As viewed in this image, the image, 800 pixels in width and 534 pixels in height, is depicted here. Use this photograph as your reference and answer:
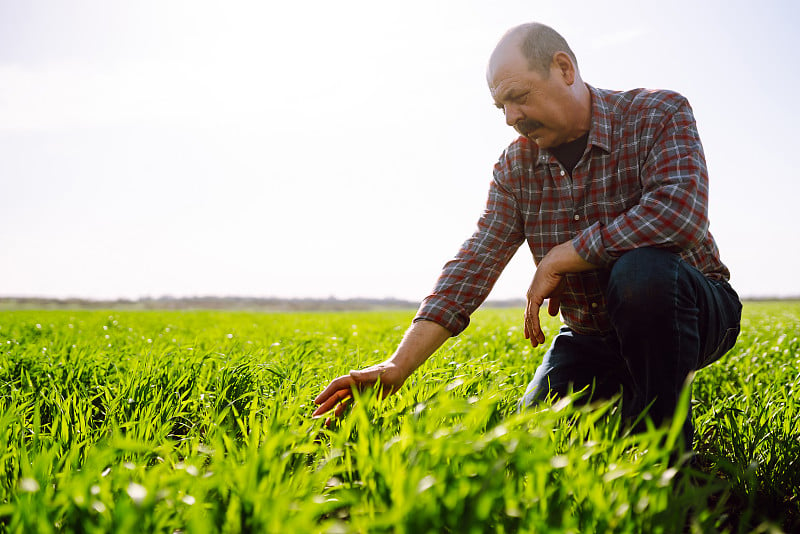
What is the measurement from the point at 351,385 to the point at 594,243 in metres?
1.10

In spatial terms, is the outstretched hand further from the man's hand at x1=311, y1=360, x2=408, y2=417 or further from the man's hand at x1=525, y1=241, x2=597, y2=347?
the man's hand at x1=525, y1=241, x2=597, y2=347

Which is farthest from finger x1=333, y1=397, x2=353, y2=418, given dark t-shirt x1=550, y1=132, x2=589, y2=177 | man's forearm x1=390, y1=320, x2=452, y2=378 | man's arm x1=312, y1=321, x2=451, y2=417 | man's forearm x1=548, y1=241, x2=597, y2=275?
dark t-shirt x1=550, y1=132, x2=589, y2=177

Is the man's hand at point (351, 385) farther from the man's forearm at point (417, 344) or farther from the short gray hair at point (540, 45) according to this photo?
the short gray hair at point (540, 45)

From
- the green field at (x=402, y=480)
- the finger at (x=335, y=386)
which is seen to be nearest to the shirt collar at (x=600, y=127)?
the green field at (x=402, y=480)

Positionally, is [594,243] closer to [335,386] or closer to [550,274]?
[550,274]

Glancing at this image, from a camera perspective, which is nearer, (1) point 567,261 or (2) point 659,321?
(2) point 659,321

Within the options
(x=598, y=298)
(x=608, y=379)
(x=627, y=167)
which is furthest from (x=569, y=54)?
(x=608, y=379)

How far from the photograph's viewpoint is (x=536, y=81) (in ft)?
8.25

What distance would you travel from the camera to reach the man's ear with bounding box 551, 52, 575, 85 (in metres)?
2.54

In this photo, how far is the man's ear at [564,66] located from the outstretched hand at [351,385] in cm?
147

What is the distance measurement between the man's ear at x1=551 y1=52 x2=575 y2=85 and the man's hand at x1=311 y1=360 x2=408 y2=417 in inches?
57.8

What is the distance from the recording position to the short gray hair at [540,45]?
2506mm

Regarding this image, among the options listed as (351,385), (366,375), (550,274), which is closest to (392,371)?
(366,375)

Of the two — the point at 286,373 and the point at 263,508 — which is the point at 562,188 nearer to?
the point at 286,373
